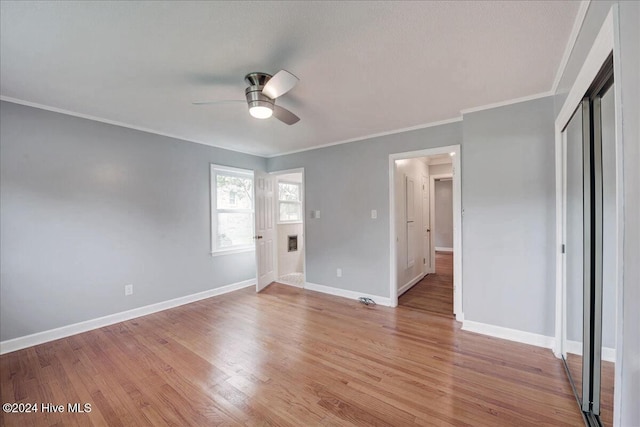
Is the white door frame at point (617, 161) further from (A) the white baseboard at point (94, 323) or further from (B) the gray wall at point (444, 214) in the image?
(B) the gray wall at point (444, 214)

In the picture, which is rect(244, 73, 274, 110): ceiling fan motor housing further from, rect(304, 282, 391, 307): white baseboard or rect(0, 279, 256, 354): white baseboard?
rect(0, 279, 256, 354): white baseboard

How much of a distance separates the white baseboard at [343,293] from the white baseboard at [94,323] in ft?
4.88

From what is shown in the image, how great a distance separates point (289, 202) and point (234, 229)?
1.38 m

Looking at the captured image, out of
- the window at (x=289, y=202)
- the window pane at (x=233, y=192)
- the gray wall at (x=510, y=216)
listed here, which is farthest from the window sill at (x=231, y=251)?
the gray wall at (x=510, y=216)

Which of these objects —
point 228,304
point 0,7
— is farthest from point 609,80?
point 228,304

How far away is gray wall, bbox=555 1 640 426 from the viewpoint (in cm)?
85

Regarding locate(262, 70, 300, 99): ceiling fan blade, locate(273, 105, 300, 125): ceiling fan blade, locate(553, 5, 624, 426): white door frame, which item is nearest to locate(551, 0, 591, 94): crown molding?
locate(553, 5, 624, 426): white door frame

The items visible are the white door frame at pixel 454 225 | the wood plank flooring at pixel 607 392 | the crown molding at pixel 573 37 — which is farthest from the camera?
the white door frame at pixel 454 225

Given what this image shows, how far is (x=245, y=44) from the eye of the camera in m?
1.67

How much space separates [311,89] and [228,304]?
3.09 metres

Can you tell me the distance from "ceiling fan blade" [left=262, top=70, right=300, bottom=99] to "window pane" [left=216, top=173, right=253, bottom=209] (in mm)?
2733

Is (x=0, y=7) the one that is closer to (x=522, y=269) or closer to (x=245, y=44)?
(x=245, y=44)

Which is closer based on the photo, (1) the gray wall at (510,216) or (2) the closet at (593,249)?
(2) the closet at (593,249)

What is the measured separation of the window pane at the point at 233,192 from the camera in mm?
4324
